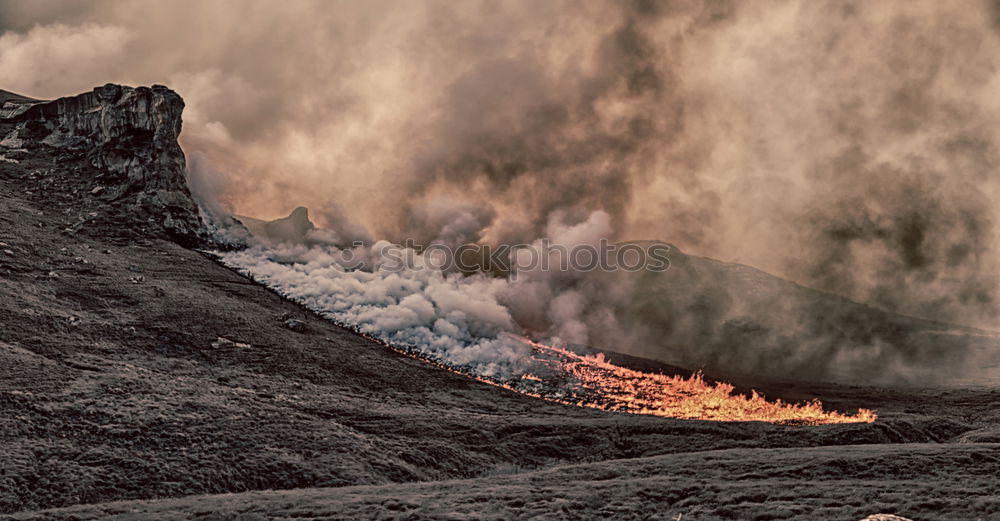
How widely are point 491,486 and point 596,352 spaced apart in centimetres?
8414

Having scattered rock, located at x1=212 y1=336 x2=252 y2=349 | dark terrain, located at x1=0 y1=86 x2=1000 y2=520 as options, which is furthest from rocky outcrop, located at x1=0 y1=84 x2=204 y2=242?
scattered rock, located at x1=212 y1=336 x2=252 y2=349

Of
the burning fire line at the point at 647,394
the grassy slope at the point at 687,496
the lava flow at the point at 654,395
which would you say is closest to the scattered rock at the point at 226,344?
the burning fire line at the point at 647,394

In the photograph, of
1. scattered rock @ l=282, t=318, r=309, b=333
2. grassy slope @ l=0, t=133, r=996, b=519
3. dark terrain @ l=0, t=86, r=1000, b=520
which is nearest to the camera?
dark terrain @ l=0, t=86, r=1000, b=520

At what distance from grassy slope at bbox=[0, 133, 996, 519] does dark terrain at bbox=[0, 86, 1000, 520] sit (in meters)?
0.24

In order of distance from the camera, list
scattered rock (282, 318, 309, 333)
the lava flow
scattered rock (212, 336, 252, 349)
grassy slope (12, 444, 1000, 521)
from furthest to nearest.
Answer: scattered rock (282, 318, 309, 333)
the lava flow
scattered rock (212, 336, 252, 349)
grassy slope (12, 444, 1000, 521)

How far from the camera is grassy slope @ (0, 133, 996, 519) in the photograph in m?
40.5

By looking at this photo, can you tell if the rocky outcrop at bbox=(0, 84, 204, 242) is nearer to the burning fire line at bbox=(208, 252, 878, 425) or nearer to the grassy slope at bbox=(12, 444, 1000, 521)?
the burning fire line at bbox=(208, 252, 878, 425)

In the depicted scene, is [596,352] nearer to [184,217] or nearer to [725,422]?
Result: [725,422]

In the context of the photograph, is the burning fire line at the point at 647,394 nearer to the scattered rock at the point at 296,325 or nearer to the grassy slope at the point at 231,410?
the grassy slope at the point at 231,410

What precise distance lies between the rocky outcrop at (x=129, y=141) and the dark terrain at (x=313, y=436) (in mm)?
21225

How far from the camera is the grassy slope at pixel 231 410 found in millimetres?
40531

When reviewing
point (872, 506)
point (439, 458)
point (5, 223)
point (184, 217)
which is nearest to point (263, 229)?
point (184, 217)

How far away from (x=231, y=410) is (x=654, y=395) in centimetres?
6612

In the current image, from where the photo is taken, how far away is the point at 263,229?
506 feet
